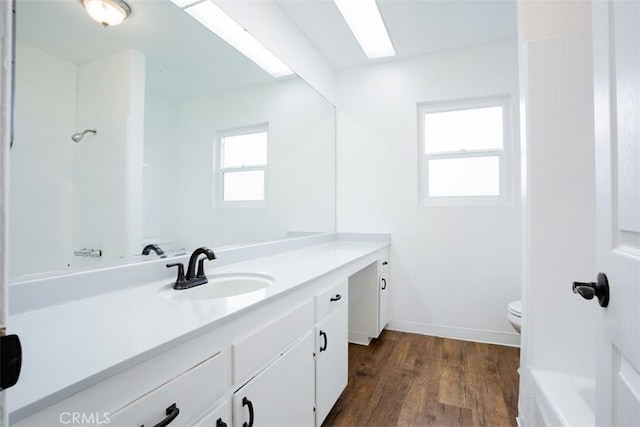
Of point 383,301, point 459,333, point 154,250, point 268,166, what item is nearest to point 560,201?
point 383,301

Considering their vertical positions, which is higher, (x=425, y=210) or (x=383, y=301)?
(x=425, y=210)

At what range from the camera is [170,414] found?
65 cm

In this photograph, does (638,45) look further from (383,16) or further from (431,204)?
(431,204)

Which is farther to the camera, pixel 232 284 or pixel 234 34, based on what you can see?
pixel 234 34

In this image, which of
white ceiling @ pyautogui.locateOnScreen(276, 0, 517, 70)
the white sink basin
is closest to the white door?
the white sink basin

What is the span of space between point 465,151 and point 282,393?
2.45m

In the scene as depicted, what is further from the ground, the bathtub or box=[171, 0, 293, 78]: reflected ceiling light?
box=[171, 0, 293, 78]: reflected ceiling light

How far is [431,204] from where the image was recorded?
8.93 feet

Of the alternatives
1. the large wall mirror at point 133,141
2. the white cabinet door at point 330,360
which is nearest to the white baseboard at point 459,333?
the white cabinet door at point 330,360

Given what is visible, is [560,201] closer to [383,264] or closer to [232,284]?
[383,264]

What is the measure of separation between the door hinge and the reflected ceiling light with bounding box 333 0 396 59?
241 centimetres

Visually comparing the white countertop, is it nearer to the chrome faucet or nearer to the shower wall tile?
the chrome faucet

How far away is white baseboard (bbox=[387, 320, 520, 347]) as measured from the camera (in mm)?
2441

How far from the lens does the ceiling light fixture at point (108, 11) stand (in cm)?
109
